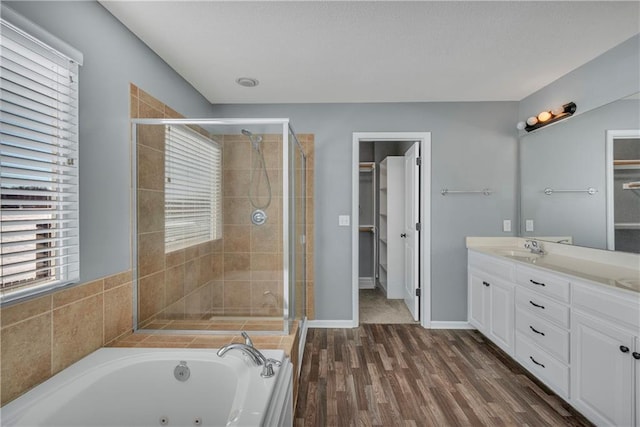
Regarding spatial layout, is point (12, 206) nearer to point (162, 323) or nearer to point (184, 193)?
point (184, 193)

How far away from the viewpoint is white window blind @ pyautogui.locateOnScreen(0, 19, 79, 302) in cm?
116

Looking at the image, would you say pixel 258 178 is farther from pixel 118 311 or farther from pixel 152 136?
pixel 118 311

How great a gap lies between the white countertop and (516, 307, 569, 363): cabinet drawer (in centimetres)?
38

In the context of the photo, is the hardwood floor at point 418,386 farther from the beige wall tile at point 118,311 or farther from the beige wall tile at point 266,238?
the beige wall tile at point 118,311

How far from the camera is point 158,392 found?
4.79ft

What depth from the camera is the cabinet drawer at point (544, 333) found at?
1861mm

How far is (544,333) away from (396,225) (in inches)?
88.8

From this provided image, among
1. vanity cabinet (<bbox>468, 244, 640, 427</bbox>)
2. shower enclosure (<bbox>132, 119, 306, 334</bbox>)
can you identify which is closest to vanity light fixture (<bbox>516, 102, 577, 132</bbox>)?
vanity cabinet (<bbox>468, 244, 640, 427</bbox>)

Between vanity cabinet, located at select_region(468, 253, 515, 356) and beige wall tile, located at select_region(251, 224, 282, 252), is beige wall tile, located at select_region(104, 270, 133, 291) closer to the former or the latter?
beige wall tile, located at select_region(251, 224, 282, 252)

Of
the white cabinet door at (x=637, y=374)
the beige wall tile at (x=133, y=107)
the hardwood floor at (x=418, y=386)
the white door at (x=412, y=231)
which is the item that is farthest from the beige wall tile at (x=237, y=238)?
the white cabinet door at (x=637, y=374)

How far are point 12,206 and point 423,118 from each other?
3.20 m

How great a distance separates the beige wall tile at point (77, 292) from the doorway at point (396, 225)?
7.18 feet

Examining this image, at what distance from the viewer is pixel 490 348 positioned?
2699 mm

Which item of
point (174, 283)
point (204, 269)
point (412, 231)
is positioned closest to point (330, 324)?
point (412, 231)
